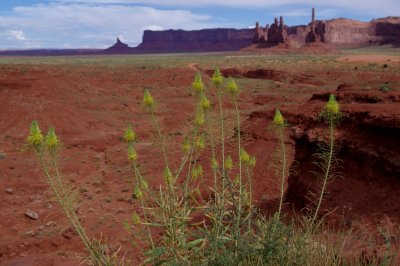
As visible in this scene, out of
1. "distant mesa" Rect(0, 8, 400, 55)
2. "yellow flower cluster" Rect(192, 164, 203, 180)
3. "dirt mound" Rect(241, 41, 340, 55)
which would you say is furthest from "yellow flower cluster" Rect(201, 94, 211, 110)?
"distant mesa" Rect(0, 8, 400, 55)

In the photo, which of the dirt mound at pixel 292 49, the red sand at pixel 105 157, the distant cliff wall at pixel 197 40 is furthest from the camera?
the distant cliff wall at pixel 197 40

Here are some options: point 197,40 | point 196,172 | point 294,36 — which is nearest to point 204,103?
point 196,172

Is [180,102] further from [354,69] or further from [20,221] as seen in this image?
[354,69]

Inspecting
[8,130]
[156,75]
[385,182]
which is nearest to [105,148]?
[8,130]

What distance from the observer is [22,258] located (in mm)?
6816

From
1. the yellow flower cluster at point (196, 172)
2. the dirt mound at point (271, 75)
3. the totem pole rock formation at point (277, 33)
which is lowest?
the dirt mound at point (271, 75)

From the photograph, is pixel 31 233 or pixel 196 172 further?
pixel 31 233

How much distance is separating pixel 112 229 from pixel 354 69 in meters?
32.8

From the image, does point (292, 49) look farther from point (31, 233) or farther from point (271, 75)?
point (31, 233)

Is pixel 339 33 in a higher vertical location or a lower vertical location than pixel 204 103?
higher

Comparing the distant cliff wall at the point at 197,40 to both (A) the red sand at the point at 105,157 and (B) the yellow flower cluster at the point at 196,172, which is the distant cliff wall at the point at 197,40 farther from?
(B) the yellow flower cluster at the point at 196,172

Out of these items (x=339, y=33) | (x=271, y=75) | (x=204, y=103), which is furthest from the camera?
(x=339, y=33)

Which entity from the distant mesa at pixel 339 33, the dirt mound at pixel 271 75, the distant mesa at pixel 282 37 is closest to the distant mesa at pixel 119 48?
the distant mesa at pixel 282 37

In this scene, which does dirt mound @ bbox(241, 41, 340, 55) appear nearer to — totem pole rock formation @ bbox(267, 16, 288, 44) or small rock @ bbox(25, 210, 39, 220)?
totem pole rock formation @ bbox(267, 16, 288, 44)
